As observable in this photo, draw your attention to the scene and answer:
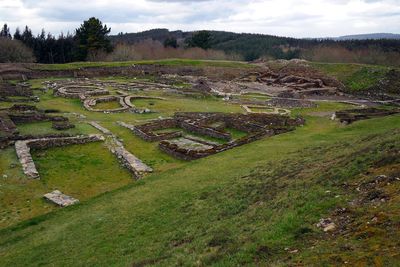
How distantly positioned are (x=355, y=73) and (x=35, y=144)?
4768cm

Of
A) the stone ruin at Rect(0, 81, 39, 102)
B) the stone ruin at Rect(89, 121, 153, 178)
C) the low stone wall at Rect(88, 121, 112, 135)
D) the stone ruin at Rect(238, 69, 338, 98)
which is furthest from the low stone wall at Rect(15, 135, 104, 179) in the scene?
the stone ruin at Rect(238, 69, 338, 98)

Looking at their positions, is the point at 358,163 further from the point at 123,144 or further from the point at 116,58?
the point at 116,58

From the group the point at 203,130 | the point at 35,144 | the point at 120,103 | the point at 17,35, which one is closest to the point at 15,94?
the point at 120,103

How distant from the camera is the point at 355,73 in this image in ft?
188

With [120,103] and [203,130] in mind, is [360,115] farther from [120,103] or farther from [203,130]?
[120,103]

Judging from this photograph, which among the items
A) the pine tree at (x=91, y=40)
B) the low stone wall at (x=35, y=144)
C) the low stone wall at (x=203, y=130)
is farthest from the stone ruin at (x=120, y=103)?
the pine tree at (x=91, y=40)

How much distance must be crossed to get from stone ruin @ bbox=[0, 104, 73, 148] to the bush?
40684mm

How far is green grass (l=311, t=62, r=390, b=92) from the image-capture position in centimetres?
5253

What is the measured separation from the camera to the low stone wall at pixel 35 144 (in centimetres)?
1950

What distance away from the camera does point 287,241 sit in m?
7.80

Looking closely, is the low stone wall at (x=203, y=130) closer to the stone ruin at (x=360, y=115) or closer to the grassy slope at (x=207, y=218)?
the grassy slope at (x=207, y=218)

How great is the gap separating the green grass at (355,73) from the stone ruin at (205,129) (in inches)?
1079

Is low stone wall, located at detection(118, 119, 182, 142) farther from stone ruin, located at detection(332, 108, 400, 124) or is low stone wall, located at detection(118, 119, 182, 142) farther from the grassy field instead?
stone ruin, located at detection(332, 108, 400, 124)

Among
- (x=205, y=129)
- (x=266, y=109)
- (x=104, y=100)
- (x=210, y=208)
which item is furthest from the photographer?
(x=104, y=100)
